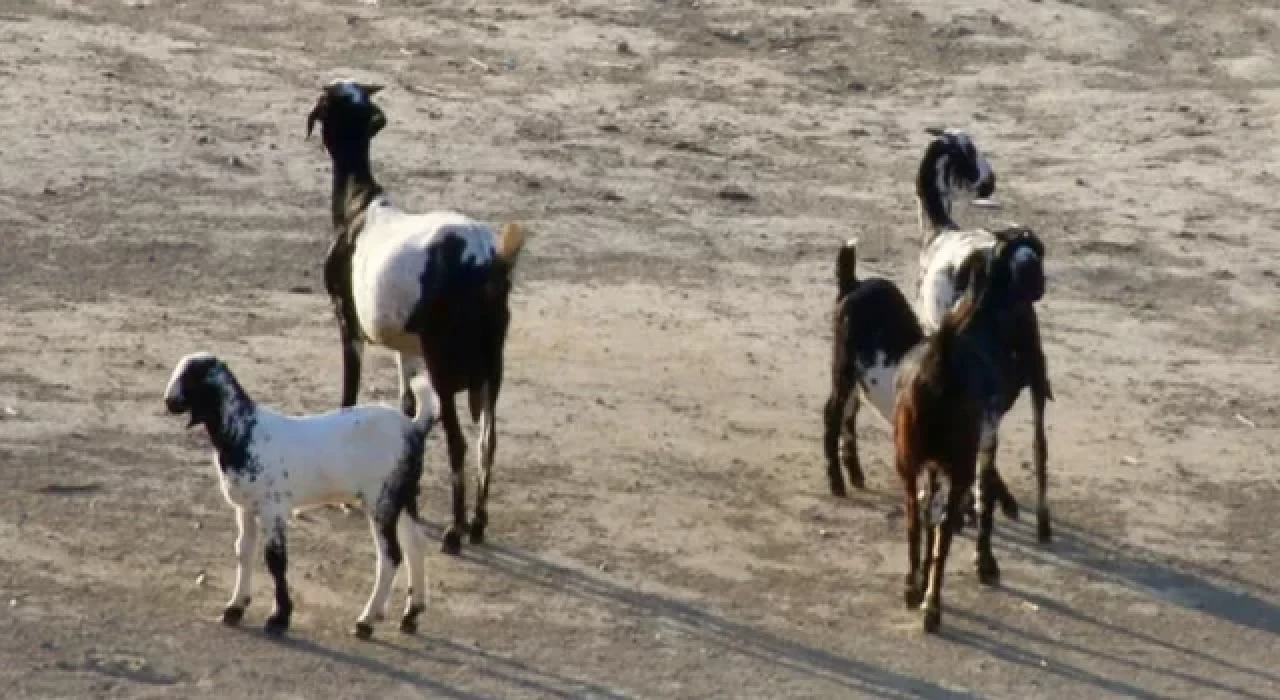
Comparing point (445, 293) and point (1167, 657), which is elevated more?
point (445, 293)

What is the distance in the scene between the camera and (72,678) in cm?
1073

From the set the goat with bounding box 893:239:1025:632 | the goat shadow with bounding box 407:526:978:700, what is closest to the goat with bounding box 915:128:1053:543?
the goat with bounding box 893:239:1025:632

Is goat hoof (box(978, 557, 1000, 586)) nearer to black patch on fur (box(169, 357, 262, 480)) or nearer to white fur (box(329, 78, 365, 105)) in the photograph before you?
black patch on fur (box(169, 357, 262, 480))

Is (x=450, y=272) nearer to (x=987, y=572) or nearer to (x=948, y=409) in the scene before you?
(x=948, y=409)

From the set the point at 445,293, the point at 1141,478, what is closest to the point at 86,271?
the point at 445,293

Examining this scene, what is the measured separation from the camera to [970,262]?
42.2 ft

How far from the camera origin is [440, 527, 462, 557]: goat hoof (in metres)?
12.3

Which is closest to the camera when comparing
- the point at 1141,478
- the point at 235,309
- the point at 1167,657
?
the point at 1167,657

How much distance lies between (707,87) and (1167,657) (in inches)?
406

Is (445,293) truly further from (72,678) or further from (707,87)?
(707,87)

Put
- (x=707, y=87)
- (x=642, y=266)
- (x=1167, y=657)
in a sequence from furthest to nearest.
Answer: (x=707, y=87), (x=642, y=266), (x=1167, y=657)

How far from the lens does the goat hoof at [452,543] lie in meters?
12.3

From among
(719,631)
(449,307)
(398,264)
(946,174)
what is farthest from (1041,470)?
(398,264)

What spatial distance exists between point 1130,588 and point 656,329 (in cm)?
405
